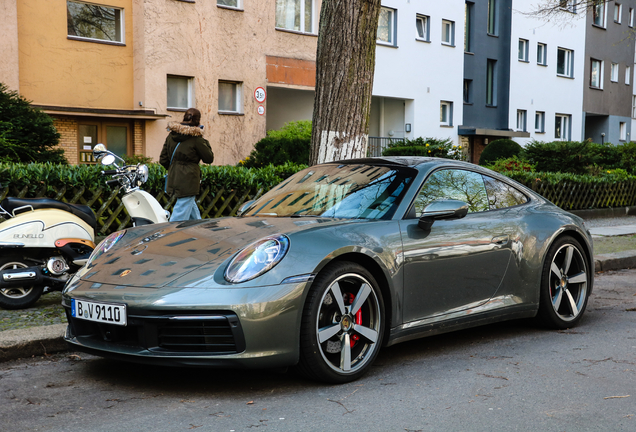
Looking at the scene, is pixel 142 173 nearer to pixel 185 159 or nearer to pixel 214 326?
pixel 185 159

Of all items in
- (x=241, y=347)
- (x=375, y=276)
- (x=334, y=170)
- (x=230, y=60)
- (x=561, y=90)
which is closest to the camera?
(x=241, y=347)

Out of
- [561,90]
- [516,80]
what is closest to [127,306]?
[516,80]

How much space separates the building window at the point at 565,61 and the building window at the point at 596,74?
2.66 m

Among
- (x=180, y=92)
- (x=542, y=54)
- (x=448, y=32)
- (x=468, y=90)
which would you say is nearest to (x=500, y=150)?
(x=448, y=32)

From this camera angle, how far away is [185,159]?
7711 millimetres

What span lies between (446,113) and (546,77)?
860 centimetres

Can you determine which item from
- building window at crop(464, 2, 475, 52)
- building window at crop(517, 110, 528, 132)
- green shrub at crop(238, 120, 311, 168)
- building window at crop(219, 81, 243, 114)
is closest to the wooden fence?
Result: green shrub at crop(238, 120, 311, 168)

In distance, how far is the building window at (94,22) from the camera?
1939 centimetres

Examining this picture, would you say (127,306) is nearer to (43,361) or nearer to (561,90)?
(43,361)

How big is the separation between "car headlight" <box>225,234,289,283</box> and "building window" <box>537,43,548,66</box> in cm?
3471

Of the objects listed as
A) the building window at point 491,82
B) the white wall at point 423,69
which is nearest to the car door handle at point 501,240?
the white wall at point 423,69

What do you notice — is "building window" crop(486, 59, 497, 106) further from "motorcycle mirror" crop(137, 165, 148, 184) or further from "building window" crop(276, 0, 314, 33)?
"motorcycle mirror" crop(137, 165, 148, 184)

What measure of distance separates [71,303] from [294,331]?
4.30 feet

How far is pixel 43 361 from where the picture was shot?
4520mm
